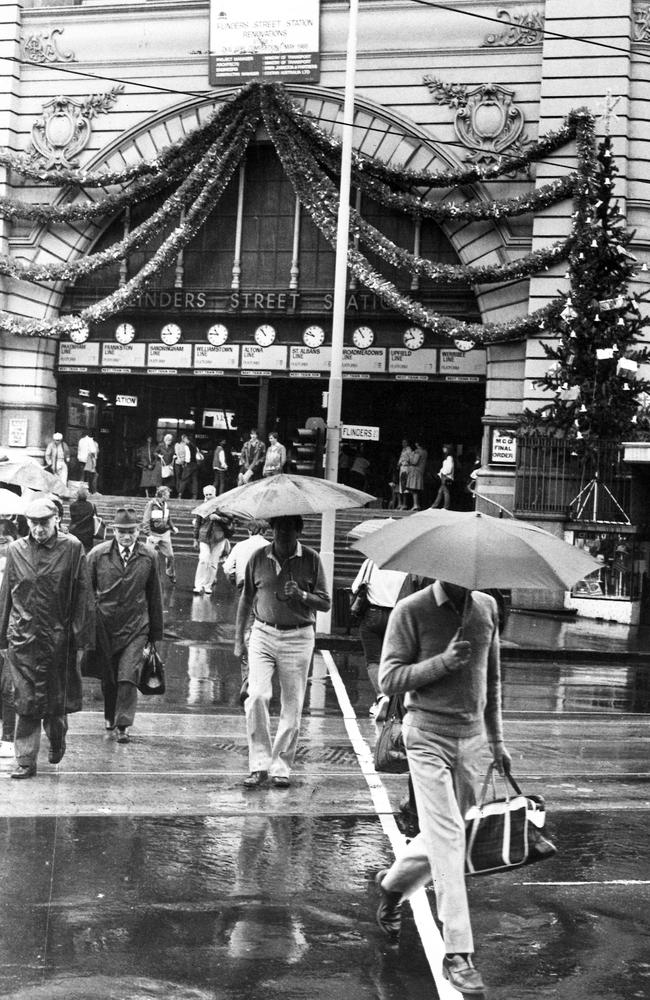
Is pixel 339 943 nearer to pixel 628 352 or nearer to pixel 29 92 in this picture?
pixel 628 352

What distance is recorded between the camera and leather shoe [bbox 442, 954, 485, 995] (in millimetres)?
5160

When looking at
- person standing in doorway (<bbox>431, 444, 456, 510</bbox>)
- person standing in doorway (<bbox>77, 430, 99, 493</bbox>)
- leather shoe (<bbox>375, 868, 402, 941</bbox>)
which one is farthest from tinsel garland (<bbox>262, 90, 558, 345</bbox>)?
leather shoe (<bbox>375, 868, 402, 941</bbox>)

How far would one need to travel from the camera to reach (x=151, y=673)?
9977 mm

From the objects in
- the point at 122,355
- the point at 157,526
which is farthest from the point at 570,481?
the point at 122,355

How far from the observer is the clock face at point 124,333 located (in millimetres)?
31344

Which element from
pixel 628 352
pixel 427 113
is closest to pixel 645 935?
pixel 628 352

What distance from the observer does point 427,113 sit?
27.8 m

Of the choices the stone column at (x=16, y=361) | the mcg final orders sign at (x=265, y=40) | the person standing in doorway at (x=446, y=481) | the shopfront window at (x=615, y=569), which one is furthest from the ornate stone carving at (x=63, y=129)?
the shopfront window at (x=615, y=569)

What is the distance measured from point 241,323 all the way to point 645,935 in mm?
25710

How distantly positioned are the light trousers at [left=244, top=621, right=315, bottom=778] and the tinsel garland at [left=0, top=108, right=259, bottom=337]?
2093 cm

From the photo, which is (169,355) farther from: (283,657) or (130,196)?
(283,657)

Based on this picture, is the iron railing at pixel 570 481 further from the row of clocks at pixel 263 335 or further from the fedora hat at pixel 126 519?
the fedora hat at pixel 126 519

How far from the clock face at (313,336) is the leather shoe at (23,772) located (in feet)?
72.3

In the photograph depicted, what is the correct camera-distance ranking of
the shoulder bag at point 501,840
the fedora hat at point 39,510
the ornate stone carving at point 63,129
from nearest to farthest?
the shoulder bag at point 501,840
the fedora hat at point 39,510
the ornate stone carving at point 63,129
